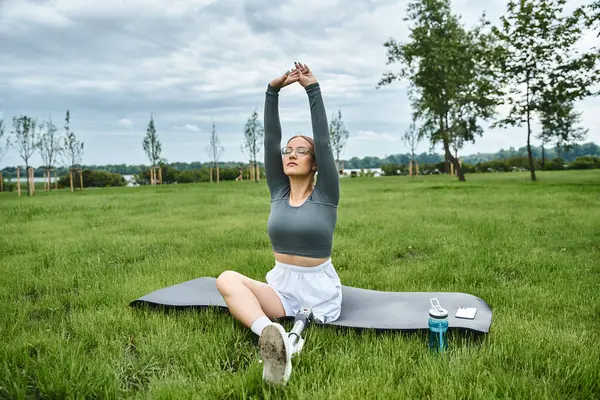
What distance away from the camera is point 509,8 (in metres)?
22.8

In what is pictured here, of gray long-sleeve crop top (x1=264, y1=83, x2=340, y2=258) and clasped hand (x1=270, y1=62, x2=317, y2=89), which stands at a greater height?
clasped hand (x1=270, y1=62, x2=317, y2=89)

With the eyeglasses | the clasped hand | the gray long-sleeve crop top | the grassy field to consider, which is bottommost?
the grassy field

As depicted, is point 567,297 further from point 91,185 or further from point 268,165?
point 91,185

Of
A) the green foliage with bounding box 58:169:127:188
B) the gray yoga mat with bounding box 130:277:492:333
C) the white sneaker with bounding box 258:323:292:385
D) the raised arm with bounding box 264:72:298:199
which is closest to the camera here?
the white sneaker with bounding box 258:323:292:385

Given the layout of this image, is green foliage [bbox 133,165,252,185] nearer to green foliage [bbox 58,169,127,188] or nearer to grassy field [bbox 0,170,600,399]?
green foliage [bbox 58,169,127,188]

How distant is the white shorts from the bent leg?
0.07 m

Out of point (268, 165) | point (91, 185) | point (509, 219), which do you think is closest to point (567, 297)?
point (268, 165)

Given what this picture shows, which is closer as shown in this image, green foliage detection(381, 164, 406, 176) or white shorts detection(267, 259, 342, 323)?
white shorts detection(267, 259, 342, 323)

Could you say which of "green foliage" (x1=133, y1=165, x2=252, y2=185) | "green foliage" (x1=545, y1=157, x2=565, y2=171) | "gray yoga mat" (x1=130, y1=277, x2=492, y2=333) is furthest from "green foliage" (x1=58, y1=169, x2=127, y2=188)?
"green foliage" (x1=545, y1=157, x2=565, y2=171)

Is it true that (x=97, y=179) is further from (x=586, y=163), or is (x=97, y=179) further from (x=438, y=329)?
(x=586, y=163)

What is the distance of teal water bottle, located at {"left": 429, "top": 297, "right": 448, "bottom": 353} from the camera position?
2957 millimetres

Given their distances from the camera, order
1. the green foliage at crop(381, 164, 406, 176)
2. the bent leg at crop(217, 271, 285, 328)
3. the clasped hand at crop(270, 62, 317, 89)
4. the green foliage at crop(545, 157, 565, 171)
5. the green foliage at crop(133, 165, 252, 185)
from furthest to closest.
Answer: the green foliage at crop(381, 164, 406, 176) < the green foliage at crop(545, 157, 565, 171) < the green foliage at crop(133, 165, 252, 185) < the clasped hand at crop(270, 62, 317, 89) < the bent leg at crop(217, 271, 285, 328)

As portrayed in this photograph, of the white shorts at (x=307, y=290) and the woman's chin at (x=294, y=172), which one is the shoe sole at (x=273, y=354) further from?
the woman's chin at (x=294, y=172)

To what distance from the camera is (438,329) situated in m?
2.98
